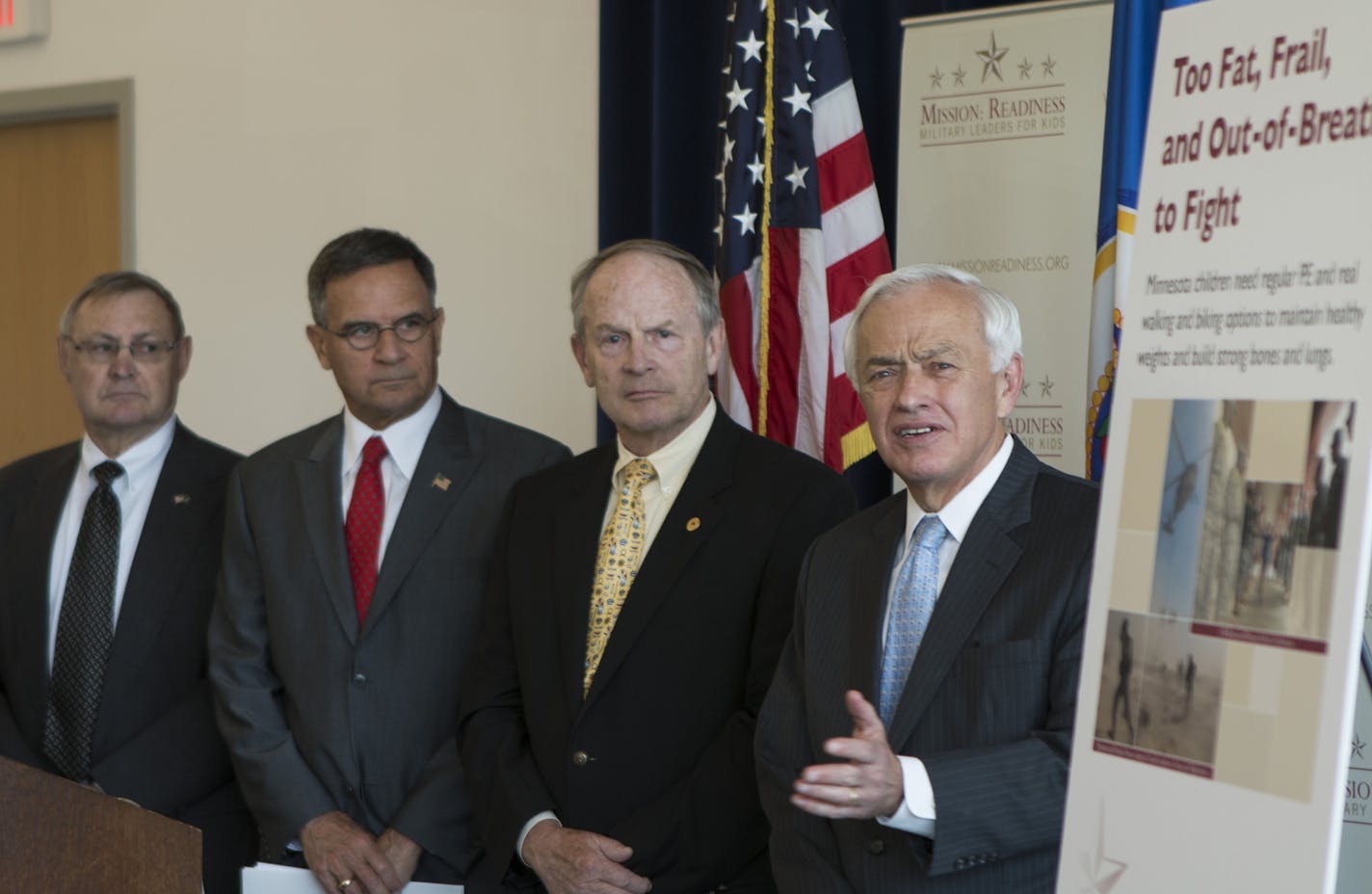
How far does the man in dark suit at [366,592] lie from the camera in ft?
10.1

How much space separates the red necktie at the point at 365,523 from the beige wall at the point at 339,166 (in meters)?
1.59

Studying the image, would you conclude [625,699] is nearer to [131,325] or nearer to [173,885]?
[173,885]

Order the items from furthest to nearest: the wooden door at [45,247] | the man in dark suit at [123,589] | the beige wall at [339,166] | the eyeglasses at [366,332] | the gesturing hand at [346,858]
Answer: the wooden door at [45,247] < the beige wall at [339,166] < the man in dark suit at [123,589] < the eyeglasses at [366,332] < the gesturing hand at [346,858]

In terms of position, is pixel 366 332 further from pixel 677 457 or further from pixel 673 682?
pixel 673 682

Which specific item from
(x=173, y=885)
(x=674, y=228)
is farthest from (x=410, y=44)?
(x=173, y=885)

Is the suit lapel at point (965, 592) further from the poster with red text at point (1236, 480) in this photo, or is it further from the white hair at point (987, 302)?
the poster with red text at point (1236, 480)

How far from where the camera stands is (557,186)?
16.0 ft

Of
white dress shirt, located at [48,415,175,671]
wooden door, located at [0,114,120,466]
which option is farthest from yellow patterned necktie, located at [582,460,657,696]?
wooden door, located at [0,114,120,466]

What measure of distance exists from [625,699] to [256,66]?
11.6 ft

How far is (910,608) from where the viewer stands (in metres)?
2.38

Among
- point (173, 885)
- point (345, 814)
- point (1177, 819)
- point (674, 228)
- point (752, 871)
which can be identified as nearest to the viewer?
point (1177, 819)

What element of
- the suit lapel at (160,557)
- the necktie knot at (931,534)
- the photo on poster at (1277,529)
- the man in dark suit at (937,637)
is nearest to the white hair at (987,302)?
the man in dark suit at (937,637)

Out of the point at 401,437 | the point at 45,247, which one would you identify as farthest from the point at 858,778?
the point at 45,247

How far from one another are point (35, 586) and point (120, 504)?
266mm
